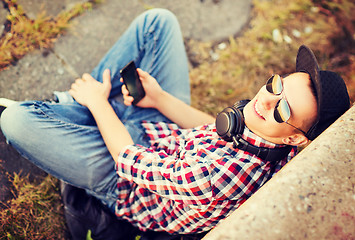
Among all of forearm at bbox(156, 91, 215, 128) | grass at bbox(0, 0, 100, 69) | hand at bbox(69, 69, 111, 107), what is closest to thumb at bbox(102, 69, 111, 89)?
hand at bbox(69, 69, 111, 107)

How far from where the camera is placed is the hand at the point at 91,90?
6.53 feet

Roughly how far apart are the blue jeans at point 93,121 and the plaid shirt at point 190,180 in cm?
23

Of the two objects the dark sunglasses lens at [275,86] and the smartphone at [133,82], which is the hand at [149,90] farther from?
the dark sunglasses lens at [275,86]

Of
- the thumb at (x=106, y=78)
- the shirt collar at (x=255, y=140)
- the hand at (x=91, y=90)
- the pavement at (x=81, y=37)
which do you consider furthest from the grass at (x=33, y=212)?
the shirt collar at (x=255, y=140)

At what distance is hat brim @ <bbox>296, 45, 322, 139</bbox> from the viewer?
4.35ft

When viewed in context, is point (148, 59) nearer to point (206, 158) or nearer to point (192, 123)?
point (192, 123)

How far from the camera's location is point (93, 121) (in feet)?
6.81

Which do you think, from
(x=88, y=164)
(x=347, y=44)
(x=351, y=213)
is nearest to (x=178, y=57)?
(x=88, y=164)

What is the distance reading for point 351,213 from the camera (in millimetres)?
1115

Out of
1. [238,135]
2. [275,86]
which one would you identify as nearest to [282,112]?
[275,86]

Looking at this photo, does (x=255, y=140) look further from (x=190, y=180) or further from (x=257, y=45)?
(x=257, y=45)

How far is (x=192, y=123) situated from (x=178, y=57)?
61cm

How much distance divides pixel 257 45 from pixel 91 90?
2.31 meters

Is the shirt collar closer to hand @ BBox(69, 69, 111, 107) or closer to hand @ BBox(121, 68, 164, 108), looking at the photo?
hand @ BBox(121, 68, 164, 108)
